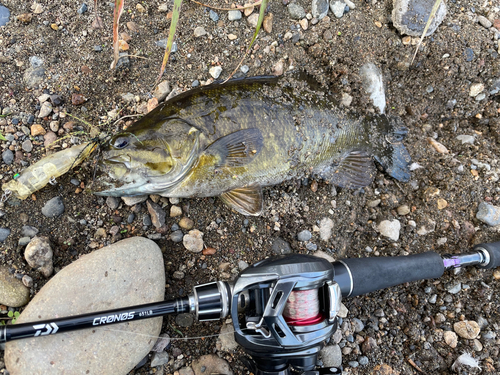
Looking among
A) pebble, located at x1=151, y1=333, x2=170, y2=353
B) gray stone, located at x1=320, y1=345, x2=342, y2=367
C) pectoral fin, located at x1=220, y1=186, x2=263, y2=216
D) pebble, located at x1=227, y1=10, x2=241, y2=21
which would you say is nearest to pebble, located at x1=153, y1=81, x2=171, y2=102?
pebble, located at x1=227, y1=10, x2=241, y2=21

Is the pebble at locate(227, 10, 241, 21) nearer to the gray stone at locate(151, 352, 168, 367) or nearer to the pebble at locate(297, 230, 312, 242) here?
the pebble at locate(297, 230, 312, 242)

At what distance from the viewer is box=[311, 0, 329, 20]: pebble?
349 cm

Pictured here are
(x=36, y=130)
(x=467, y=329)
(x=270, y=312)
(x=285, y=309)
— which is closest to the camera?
(x=270, y=312)

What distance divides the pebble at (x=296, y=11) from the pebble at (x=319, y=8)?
0.11 metres

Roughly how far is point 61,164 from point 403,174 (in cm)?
328

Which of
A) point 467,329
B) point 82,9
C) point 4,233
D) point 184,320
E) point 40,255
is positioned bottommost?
point 467,329

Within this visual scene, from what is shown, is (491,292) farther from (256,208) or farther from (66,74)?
(66,74)

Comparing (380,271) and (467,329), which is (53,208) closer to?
(380,271)

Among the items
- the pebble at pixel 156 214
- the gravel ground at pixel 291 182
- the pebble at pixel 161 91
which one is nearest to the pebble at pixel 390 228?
the gravel ground at pixel 291 182

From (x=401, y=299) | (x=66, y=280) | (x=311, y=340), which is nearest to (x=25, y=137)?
(x=66, y=280)

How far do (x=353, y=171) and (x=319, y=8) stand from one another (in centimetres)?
170

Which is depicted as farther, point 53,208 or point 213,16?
point 213,16

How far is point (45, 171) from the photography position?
3014mm

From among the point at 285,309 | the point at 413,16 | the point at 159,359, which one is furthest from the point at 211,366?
the point at 413,16
